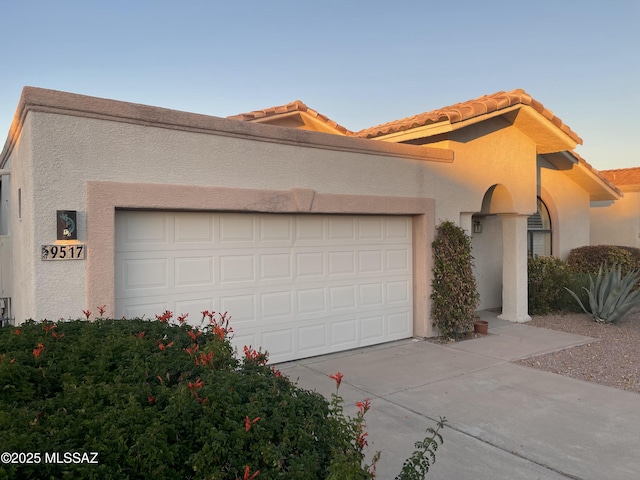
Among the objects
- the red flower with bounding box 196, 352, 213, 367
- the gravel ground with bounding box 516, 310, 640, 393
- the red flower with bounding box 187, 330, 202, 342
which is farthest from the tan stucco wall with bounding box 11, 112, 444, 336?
the gravel ground with bounding box 516, 310, 640, 393

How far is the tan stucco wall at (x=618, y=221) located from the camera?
1647cm

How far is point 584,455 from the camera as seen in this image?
433 centimetres

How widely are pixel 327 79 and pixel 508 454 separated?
12.0 meters

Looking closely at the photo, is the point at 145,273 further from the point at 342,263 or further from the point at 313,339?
the point at 342,263

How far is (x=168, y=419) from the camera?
2.12 m

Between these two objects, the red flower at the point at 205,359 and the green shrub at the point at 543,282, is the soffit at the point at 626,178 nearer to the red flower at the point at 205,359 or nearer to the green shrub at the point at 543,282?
the green shrub at the point at 543,282

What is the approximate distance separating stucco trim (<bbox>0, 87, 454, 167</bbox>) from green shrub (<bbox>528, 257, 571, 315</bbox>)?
183 inches

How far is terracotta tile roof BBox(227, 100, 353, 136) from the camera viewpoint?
10930mm

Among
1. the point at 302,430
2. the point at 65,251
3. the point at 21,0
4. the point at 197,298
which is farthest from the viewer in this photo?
the point at 21,0

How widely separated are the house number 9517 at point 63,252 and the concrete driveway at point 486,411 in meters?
3.10

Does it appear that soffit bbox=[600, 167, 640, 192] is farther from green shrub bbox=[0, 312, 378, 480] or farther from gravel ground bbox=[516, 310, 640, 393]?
green shrub bbox=[0, 312, 378, 480]

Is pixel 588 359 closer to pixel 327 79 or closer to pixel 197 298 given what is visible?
pixel 197 298

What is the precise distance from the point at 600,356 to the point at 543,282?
3.53 meters

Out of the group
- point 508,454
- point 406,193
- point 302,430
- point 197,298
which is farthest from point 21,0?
point 508,454
